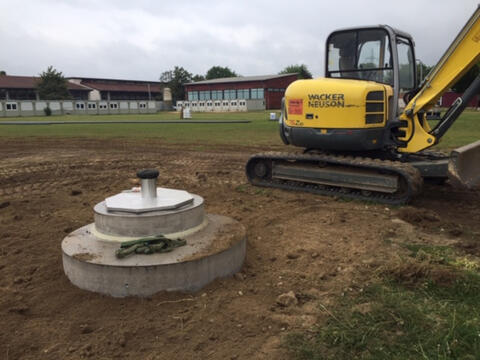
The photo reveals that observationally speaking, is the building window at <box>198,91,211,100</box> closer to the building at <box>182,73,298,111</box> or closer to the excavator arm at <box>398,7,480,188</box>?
the building at <box>182,73,298,111</box>

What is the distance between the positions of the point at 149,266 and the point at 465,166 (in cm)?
524

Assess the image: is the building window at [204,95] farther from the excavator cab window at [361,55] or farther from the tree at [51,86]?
the excavator cab window at [361,55]

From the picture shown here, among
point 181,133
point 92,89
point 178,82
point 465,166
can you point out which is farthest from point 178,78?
point 465,166

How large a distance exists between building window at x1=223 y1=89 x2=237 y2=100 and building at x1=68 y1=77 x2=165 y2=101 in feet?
66.7

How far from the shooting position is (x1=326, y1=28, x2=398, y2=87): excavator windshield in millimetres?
7285

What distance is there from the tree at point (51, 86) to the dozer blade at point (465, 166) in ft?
241

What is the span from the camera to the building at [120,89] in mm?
86000

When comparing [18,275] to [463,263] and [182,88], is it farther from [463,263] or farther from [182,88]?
[182,88]

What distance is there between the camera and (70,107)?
2427 inches

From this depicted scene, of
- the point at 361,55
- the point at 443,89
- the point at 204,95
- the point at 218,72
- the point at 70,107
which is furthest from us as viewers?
the point at 218,72

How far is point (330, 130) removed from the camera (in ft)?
24.1

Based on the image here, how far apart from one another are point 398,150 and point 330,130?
136 cm

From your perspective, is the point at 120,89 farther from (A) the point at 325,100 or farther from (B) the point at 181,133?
(A) the point at 325,100

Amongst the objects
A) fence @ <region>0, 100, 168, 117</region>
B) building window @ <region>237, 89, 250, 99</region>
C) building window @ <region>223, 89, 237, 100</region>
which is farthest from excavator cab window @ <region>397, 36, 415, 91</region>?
building window @ <region>223, 89, 237, 100</region>
